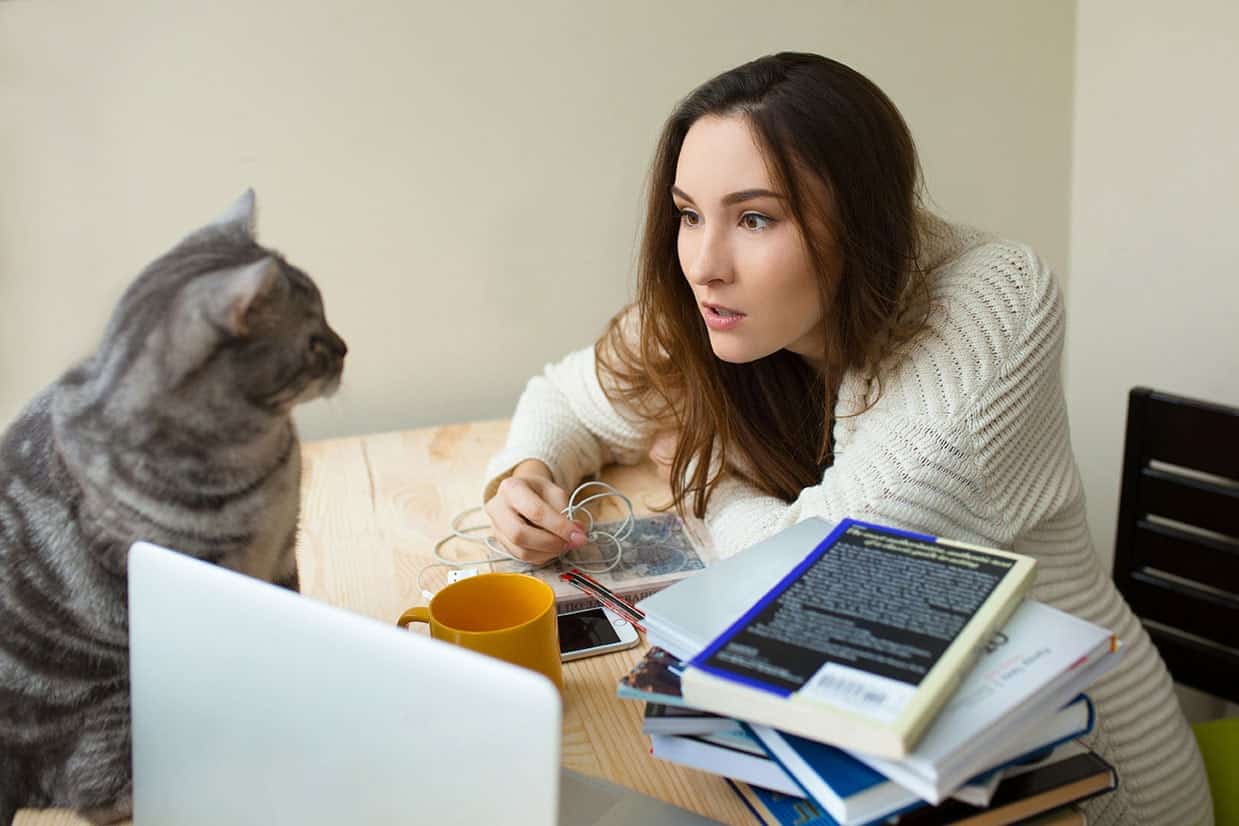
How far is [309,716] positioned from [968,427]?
0.57m

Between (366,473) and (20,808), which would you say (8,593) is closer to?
(20,808)

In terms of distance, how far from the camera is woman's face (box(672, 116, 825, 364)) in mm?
831

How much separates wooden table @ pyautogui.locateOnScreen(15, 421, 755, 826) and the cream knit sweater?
0.23m

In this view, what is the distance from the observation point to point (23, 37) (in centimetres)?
110

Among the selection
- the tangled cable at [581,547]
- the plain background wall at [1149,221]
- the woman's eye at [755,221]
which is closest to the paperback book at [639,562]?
the tangled cable at [581,547]

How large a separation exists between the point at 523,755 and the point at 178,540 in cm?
23

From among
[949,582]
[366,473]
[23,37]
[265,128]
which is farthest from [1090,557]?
[23,37]

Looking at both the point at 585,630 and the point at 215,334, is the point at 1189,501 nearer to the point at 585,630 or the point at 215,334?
the point at 585,630

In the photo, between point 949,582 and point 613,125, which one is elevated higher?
point 613,125

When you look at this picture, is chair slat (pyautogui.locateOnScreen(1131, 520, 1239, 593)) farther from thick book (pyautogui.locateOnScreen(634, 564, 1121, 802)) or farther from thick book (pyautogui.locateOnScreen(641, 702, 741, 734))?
thick book (pyautogui.locateOnScreen(641, 702, 741, 734))

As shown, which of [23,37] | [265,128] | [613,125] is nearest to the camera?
[23,37]

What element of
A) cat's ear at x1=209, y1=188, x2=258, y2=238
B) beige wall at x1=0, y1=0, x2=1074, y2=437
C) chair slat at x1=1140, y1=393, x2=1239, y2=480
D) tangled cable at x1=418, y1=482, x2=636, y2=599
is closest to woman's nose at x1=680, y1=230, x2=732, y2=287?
tangled cable at x1=418, y1=482, x2=636, y2=599

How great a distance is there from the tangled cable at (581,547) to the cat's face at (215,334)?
17.7 inches

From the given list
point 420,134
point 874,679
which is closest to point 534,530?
point 874,679
